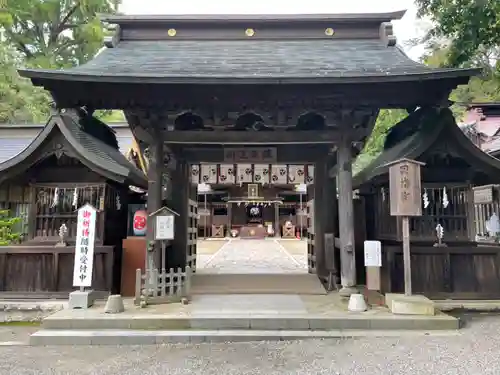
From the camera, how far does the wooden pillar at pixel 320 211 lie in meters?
9.41

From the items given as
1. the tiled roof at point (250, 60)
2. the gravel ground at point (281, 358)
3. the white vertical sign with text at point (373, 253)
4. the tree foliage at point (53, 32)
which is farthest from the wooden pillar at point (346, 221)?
the tree foliage at point (53, 32)

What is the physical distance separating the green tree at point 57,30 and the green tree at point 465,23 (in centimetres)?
1924

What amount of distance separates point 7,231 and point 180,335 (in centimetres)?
508

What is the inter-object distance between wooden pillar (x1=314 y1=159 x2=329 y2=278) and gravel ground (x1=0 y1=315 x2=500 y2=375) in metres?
4.09

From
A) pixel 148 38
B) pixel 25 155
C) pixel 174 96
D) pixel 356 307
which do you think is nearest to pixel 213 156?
pixel 174 96

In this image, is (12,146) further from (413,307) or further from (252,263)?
(413,307)

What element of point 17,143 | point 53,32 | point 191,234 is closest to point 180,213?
point 191,234

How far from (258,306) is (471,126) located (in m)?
13.7

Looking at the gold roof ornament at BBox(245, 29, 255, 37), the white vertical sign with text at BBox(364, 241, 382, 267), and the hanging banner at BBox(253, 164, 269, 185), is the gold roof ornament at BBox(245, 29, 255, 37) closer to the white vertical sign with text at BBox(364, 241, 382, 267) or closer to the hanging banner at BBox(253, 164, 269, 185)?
the hanging banner at BBox(253, 164, 269, 185)

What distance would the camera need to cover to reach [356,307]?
6.17 m

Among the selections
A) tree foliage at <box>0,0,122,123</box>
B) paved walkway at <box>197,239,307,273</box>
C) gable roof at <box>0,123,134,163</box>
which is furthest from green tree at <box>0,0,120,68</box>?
paved walkway at <box>197,239,307,273</box>

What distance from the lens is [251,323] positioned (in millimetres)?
5750

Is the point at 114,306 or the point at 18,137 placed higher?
the point at 18,137

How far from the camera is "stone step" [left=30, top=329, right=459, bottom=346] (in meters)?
5.34
